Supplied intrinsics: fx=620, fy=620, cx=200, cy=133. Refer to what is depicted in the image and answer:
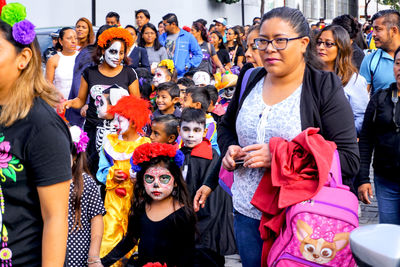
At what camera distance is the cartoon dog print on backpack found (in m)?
2.78

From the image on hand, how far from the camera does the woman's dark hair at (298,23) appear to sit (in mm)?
3092

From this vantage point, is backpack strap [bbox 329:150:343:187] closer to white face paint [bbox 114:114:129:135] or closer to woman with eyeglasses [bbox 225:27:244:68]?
white face paint [bbox 114:114:129:135]

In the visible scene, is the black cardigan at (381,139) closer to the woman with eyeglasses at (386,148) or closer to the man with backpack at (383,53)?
the woman with eyeglasses at (386,148)

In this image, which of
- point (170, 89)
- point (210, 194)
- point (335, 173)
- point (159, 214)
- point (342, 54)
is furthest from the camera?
point (170, 89)

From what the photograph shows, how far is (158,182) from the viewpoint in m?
4.77

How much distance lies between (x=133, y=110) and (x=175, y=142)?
74cm

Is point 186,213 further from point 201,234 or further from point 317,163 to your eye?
point 317,163

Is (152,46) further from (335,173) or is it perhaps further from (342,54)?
(335,173)

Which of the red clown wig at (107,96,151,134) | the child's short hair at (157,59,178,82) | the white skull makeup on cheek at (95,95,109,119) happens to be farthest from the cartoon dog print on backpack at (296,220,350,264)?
the child's short hair at (157,59,178,82)

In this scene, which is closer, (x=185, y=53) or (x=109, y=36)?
(x=109, y=36)

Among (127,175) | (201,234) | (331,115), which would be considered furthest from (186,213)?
(331,115)

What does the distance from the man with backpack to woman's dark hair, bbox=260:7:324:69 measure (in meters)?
2.94

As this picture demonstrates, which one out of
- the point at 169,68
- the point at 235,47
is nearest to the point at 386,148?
the point at 169,68

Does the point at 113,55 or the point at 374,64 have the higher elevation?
the point at 113,55
